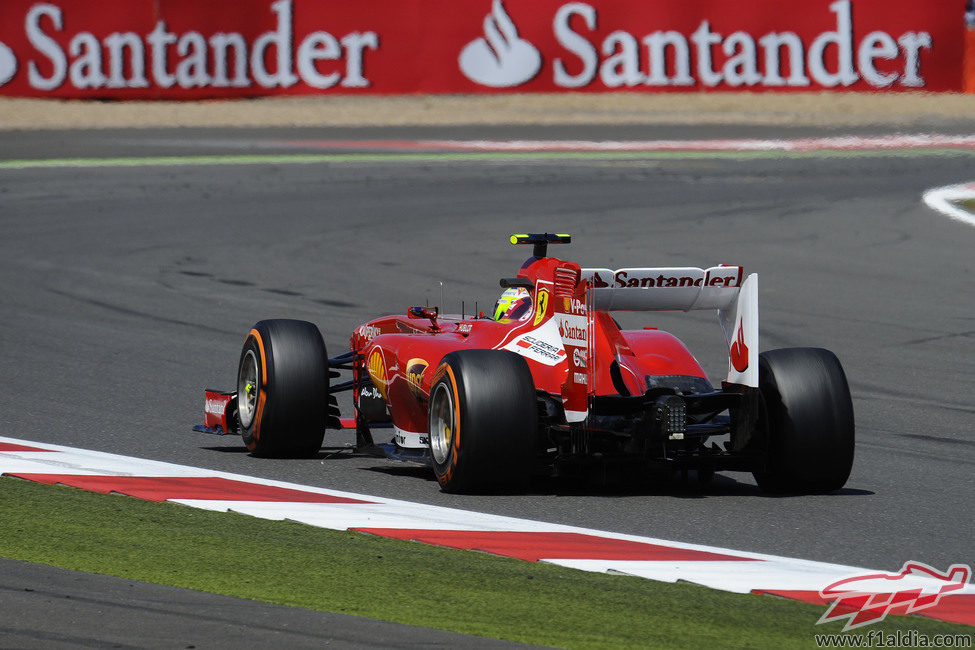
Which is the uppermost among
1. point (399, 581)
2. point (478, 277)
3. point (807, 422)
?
point (478, 277)

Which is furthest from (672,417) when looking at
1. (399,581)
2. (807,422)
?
(399,581)

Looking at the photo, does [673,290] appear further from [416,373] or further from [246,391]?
[246,391]

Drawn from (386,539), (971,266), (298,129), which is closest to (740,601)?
(386,539)

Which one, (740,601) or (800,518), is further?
(800,518)

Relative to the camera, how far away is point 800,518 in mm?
7320

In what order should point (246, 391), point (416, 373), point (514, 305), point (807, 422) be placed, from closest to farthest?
point (807, 422) < point (416, 373) < point (514, 305) < point (246, 391)

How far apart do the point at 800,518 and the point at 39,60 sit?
21.3m

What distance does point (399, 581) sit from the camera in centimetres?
584

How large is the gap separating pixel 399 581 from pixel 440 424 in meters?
2.04

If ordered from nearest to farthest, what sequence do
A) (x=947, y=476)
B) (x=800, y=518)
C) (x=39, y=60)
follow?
1. (x=800, y=518)
2. (x=947, y=476)
3. (x=39, y=60)

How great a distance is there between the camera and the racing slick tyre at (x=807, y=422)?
304 inches

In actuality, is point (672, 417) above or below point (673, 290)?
below

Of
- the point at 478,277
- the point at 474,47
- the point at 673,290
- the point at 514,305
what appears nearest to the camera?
the point at 673,290

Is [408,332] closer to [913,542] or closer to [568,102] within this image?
[913,542]
